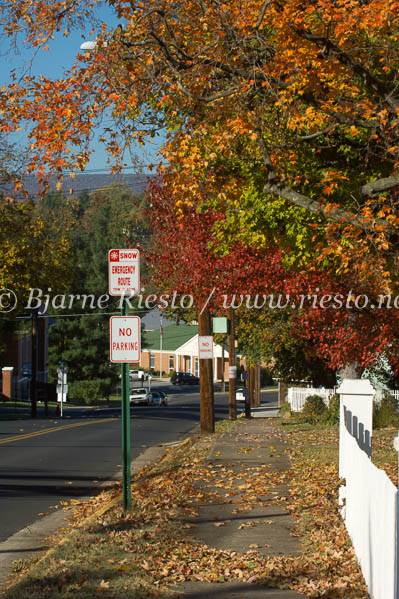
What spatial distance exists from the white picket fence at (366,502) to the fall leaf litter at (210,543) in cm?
36

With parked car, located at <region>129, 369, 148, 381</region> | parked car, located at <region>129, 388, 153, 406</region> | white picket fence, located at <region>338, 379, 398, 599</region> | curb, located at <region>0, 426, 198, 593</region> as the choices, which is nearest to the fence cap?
white picket fence, located at <region>338, 379, 398, 599</region>

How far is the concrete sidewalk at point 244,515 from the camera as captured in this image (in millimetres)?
7016

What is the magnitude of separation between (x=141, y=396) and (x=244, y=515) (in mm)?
52511

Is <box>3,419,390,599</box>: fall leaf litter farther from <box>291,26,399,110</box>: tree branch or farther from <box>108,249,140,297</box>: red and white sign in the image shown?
<box>291,26,399,110</box>: tree branch

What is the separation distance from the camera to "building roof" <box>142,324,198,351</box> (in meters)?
112

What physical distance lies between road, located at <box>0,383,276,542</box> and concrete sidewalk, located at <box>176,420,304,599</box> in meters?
2.32

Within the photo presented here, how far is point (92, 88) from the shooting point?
12.2 meters

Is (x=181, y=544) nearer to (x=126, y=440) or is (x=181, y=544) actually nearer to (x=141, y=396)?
(x=126, y=440)

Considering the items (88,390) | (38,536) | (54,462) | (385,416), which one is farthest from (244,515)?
(88,390)

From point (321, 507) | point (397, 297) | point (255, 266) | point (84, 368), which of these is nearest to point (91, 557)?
point (321, 507)

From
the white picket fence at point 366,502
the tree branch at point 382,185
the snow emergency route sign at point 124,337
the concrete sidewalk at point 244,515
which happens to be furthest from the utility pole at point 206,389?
the white picket fence at point 366,502

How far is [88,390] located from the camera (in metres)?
71.0

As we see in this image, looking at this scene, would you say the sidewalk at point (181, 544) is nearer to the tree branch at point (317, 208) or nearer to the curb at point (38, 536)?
the curb at point (38, 536)

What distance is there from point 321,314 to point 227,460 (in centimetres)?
533
